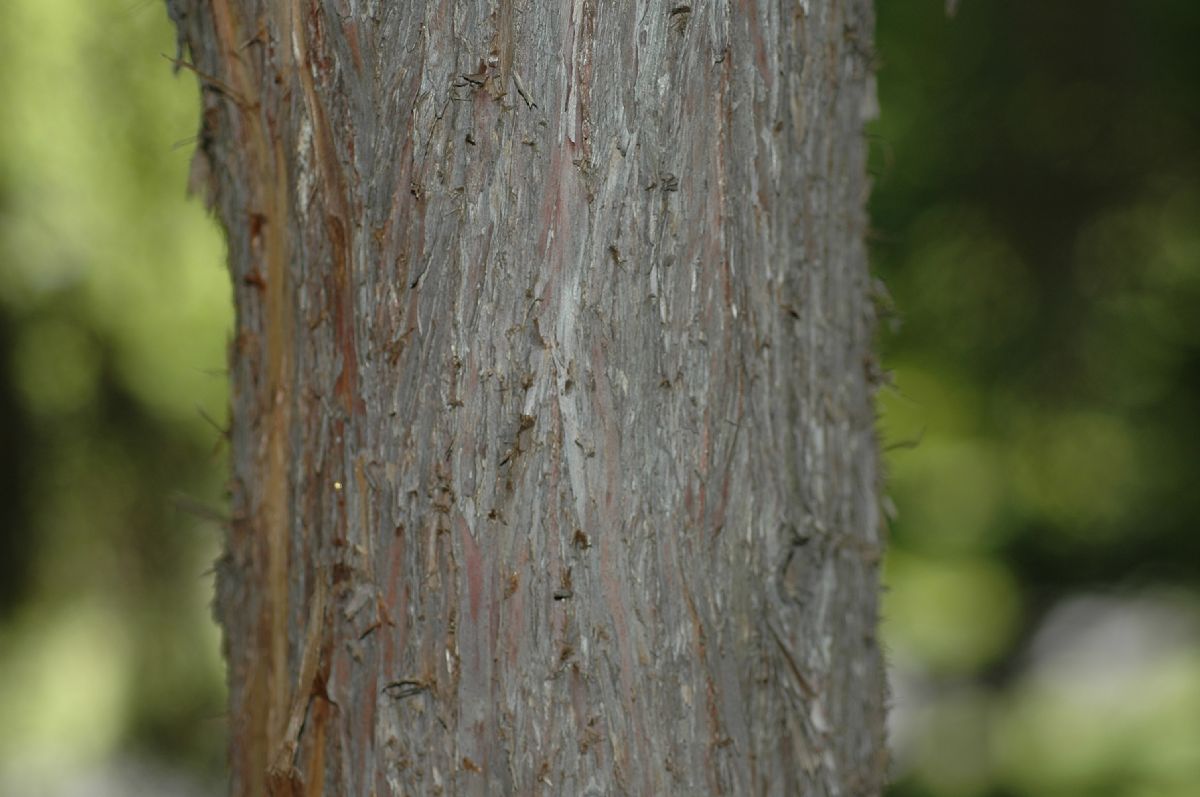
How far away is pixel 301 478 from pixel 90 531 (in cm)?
283

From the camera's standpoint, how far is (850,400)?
53.0 inches

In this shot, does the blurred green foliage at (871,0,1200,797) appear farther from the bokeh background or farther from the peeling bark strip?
the peeling bark strip

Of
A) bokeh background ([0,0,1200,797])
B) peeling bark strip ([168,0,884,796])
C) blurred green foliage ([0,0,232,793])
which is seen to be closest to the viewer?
peeling bark strip ([168,0,884,796])

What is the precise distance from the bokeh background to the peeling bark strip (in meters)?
1.99

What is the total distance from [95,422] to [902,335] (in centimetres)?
278

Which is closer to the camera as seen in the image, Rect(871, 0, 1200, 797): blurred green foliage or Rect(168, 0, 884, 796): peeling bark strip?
Rect(168, 0, 884, 796): peeling bark strip

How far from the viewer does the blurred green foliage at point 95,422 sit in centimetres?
320

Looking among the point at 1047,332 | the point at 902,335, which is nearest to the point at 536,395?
the point at 1047,332

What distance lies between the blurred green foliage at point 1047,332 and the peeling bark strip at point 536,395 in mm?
1934

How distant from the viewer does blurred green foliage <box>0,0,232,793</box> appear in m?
3.20

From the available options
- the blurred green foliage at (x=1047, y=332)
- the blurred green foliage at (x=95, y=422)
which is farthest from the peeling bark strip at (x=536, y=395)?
the blurred green foliage at (x=95, y=422)

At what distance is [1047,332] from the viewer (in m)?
3.60

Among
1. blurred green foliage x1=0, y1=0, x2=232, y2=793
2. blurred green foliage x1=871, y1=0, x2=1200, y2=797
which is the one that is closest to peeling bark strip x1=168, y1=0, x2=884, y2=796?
blurred green foliage x1=871, y1=0, x2=1200, y2=797

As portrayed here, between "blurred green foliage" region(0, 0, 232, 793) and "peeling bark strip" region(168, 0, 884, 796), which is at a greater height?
"blurred green foliage" region(0, 0, 232, 793)
